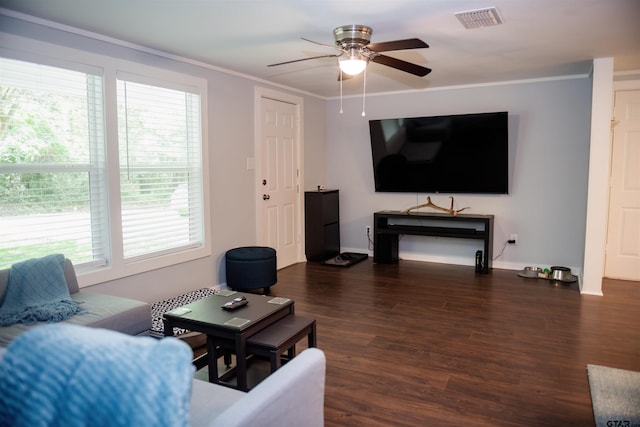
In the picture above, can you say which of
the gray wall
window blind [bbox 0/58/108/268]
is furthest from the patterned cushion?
the gray wall

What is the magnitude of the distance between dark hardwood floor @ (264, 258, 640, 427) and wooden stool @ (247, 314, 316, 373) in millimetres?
366

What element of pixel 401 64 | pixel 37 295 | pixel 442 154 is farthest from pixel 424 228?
pixel 37 295

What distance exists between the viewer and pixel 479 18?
3148 mm

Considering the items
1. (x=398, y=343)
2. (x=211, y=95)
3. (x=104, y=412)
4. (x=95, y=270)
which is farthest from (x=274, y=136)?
(x=104, y=412)

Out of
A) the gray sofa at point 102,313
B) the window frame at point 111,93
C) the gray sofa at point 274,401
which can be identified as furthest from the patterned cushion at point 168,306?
the gray sofa at point 274,401

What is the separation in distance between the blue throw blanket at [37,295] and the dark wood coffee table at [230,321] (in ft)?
2.19

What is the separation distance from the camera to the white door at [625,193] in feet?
16.8

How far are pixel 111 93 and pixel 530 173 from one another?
4686 millimetres

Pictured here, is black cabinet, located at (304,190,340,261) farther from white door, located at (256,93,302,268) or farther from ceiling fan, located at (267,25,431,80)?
ceiling fan, located at (267,25,431,80)

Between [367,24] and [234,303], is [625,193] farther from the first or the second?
[234,303]

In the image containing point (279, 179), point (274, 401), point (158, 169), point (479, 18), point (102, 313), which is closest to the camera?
point (274, 401)

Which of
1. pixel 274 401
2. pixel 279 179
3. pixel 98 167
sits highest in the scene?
pixel 98 167

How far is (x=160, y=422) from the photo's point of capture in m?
0.95

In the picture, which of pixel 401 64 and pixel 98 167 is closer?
pixel 401 64
